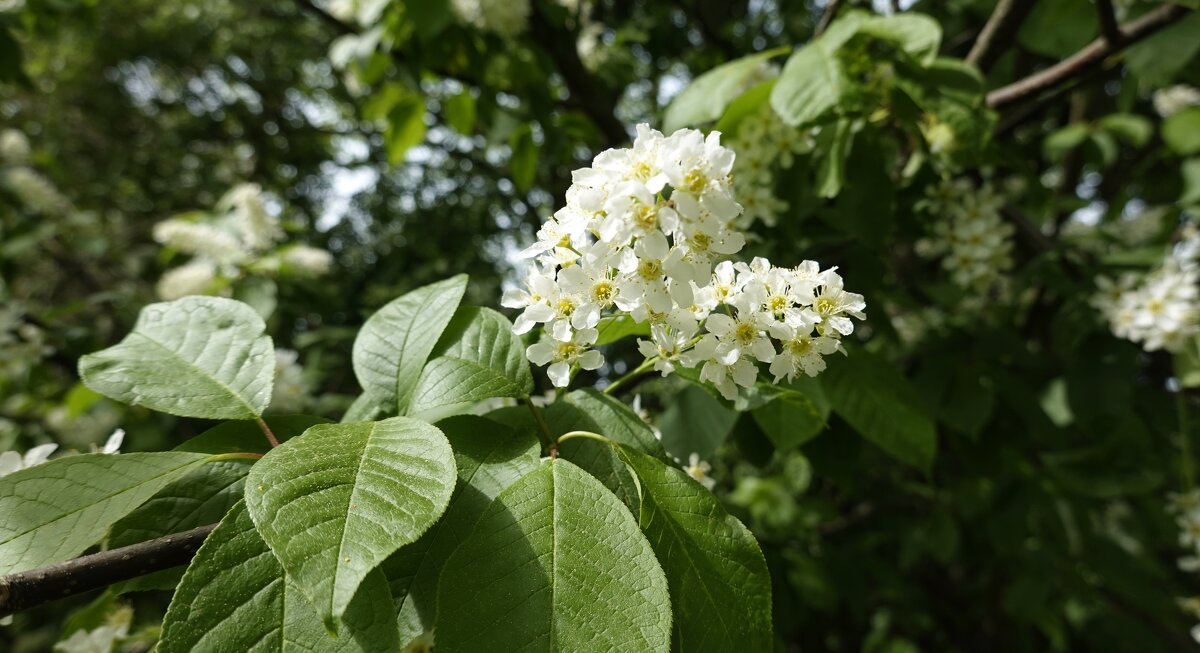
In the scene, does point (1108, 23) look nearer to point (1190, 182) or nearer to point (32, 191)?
point (1190, 182)

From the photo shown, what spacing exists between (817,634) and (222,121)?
262 inches

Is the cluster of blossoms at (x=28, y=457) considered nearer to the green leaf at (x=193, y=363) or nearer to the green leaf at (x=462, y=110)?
the green leaf at (x=193, y=363)

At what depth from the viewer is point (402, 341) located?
3.24ft

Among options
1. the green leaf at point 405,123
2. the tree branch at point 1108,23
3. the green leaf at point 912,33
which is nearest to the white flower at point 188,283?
the green leaf at point 405,123

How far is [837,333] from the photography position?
2.80ft

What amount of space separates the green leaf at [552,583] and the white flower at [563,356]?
21cm

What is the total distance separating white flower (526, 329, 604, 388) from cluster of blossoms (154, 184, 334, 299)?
2272 millimetres

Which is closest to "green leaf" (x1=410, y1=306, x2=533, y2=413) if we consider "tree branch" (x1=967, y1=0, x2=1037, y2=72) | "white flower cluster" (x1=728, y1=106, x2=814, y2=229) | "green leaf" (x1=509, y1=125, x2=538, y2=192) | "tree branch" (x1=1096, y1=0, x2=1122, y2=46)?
"white flower cluster" (x1=728, y1=106, x2=814, y2=229)

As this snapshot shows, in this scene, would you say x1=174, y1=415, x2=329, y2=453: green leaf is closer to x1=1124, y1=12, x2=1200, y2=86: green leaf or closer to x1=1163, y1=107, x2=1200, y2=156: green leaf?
x1=1124, y1=12, x2=1200, y2=86: green leaf

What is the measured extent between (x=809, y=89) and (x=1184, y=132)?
2.07 metres

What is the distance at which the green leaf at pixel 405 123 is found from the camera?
2.69 metres

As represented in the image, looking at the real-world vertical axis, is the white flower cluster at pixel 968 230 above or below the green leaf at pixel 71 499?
below

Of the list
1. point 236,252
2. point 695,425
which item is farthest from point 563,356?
point 236,252

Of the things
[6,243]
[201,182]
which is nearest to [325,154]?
[201,182]
